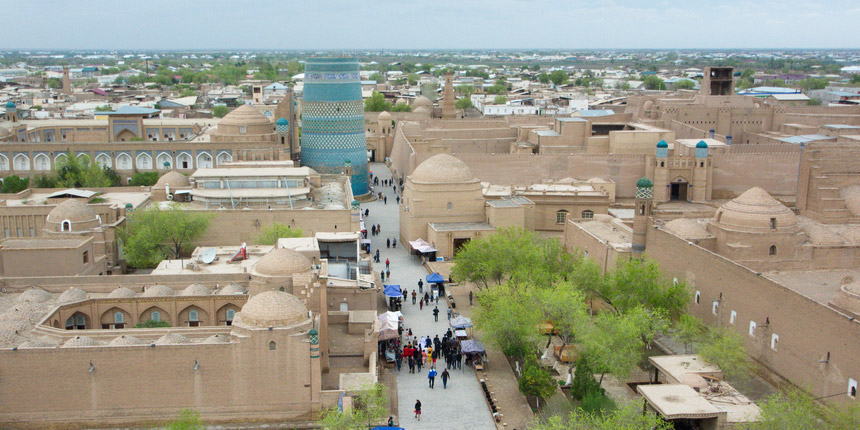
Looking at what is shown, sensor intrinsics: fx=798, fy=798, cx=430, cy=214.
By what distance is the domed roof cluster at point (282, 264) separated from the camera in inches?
832

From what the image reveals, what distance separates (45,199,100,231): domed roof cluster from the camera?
29188mm

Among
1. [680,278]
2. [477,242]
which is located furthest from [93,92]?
[680,278]

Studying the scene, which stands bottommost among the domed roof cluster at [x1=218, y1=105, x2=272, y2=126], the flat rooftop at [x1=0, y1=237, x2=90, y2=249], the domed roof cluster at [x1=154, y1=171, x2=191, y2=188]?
the flat rooftop at [x1=0, y1=237, x2=90, y2=249]

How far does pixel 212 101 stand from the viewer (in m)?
94.2

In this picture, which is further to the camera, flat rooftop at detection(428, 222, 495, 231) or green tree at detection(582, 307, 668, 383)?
flat rooftop at detection(428, 222, 495, 231)

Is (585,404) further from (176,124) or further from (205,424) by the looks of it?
(176,124)

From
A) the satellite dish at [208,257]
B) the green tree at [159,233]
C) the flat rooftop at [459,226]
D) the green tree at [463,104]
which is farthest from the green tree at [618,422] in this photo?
the green tree at [463,104]

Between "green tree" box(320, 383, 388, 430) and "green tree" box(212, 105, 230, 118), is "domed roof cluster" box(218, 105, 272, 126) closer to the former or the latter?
"green tree" box(212, 105, 230, 118)

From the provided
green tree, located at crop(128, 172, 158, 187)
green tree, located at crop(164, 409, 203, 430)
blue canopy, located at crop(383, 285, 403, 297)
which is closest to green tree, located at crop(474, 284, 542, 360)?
blue canopy, located at crop(383, 285, 403, 297)

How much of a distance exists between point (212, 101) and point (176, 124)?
35767 mm

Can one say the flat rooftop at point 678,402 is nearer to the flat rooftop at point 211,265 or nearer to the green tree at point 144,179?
the flat rooftop at point 211,265

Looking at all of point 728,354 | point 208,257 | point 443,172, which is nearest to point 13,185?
point 208,257

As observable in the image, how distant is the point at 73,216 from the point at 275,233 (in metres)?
7.36

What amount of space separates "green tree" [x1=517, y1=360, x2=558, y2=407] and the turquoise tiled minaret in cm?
2640
